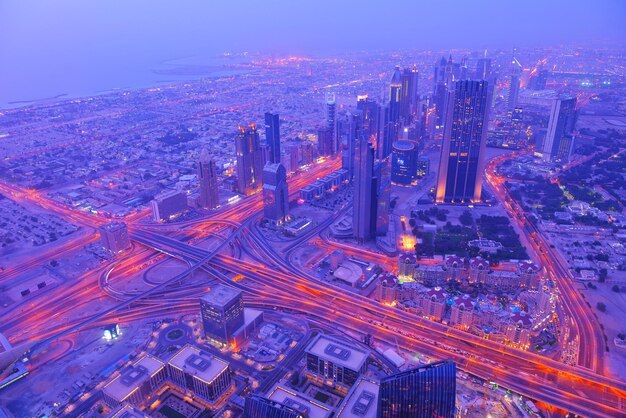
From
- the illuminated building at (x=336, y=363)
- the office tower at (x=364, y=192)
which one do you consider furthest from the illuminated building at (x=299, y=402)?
the office tower at (x=364, y=192)

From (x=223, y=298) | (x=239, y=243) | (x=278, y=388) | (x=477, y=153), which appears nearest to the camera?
(x=278, y=388)

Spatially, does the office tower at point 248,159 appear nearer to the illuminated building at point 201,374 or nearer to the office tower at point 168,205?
the office tower at point 168,205

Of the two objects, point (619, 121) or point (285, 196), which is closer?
point (285, 196)

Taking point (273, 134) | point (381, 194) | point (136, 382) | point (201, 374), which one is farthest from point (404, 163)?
point (136, 382)

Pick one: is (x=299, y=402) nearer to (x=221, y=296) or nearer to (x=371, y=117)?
(x=221, y=296)

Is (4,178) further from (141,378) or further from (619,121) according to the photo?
(619,121)

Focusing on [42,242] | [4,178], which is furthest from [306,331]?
[4,178]

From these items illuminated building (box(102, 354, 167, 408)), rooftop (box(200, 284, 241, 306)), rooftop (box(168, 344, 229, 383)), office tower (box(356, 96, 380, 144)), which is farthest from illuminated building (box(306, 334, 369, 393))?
office tower (box(356, 96, 380, 144))
